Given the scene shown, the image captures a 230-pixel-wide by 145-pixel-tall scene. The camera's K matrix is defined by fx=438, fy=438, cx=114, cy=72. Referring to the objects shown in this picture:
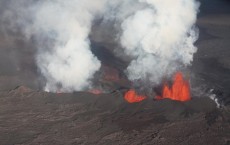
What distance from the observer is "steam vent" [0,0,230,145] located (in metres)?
21.5

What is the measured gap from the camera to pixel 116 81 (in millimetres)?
28047

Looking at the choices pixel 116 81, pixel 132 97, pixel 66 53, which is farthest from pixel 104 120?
pixel 66 53

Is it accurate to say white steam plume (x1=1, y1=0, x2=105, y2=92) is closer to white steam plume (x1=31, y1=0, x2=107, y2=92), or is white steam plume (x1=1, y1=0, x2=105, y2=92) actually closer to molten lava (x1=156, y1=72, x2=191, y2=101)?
white steam plume (x1=31, y1=0, x2=107, y2=92)

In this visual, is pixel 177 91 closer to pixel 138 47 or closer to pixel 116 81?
pixel 116 81

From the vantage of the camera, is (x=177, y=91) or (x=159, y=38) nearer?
(x=177, y=91)

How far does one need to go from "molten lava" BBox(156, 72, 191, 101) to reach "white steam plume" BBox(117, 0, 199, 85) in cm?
143

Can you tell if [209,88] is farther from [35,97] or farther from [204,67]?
[35,97]

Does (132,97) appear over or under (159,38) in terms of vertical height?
under

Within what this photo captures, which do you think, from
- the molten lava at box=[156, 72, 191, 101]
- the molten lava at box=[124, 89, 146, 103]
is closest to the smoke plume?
the molten lava at box=[156, 72, 191, 101]

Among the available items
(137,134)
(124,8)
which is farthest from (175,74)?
(124,8)

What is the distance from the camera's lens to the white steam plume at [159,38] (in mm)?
27469

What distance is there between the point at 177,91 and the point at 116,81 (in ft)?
14.2

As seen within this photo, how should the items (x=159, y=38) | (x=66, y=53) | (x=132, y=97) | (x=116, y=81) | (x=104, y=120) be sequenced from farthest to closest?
1. (x=116, y=81)
2. (x=66, y=53)
3. (x=159, y=38)
4. (x=132, y=97)
5. (x=104, y=120)

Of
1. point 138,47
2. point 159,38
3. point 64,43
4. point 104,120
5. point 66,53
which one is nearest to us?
point 104,120
